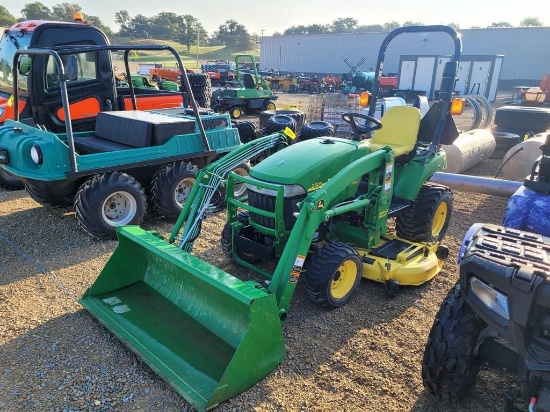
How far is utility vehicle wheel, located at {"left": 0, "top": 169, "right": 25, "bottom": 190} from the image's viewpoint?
22.2 ft

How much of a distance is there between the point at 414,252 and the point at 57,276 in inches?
136

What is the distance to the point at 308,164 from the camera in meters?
3.60

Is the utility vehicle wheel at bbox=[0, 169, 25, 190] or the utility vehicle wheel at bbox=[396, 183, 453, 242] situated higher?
the utility vehicle wheel at bbox=[396, 183, 453, 242]

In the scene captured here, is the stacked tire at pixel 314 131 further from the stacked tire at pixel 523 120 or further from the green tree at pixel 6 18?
the green tree at pixel 6 18

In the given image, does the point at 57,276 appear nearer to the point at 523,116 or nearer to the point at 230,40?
the point at 523,116

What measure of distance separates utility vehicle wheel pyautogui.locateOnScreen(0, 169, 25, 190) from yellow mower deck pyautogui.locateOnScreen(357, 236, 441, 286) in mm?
5691

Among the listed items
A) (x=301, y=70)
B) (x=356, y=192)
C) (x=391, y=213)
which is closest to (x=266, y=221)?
(x=356, y=192)

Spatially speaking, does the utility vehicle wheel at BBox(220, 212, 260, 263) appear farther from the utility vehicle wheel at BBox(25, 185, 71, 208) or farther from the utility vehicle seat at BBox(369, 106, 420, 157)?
the utility vehicle wheel at BBox(25, 185, 71, 208)

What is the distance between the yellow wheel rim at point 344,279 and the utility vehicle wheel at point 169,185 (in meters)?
2.68

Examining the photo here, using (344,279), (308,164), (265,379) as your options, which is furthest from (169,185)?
(265,379)

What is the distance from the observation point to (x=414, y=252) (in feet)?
13.4

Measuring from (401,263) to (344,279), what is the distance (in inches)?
23.8

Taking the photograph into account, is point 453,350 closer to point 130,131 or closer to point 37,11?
point 130,131

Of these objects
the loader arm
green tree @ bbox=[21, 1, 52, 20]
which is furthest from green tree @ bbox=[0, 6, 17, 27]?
the loader arm
